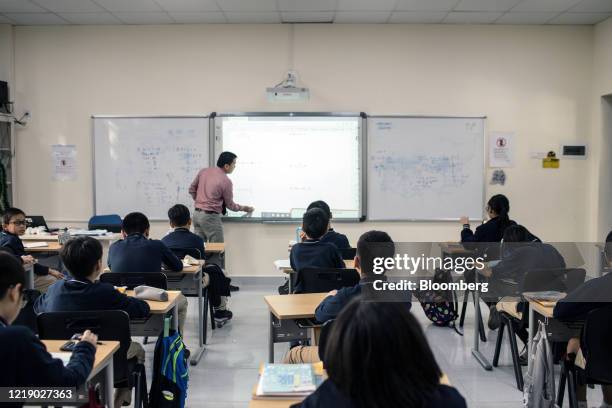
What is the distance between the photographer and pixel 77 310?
252 centimetres

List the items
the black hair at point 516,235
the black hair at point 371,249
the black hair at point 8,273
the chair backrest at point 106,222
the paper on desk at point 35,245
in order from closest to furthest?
the black hair at point 8,273 → the black hair at point 371,249 → the black hair at point 516,235 → the paper on desk at point 35,245 → the chair backrest at point 106,222

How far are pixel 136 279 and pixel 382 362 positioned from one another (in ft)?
8.40

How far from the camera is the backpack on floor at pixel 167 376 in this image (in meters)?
2.72

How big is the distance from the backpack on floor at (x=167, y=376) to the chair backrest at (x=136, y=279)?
0.58 metres

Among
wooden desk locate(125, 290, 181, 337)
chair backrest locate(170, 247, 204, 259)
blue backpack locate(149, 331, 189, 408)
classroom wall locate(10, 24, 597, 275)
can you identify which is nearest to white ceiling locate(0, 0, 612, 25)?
classroom wall locate(10, 24, 597, 275)

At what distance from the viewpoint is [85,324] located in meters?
2.38

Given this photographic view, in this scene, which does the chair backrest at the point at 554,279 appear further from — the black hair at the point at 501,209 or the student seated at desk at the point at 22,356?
the student seated at desk at the point at 22,356

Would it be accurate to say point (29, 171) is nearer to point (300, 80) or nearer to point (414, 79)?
point (300, 80)

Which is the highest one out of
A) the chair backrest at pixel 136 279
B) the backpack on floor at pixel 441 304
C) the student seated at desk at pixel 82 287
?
the student seated at desk at pixel 82 287

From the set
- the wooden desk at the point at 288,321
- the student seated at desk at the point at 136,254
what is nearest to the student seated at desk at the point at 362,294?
the wooden desk at the point at 288,321

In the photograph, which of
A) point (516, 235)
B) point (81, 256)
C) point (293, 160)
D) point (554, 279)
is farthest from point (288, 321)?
point (293, 160)

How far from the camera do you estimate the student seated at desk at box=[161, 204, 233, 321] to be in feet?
14.2

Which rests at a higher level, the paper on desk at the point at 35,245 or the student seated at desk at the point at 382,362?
the student seated at desk at the point at 382,362

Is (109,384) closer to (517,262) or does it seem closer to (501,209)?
(517,262)
